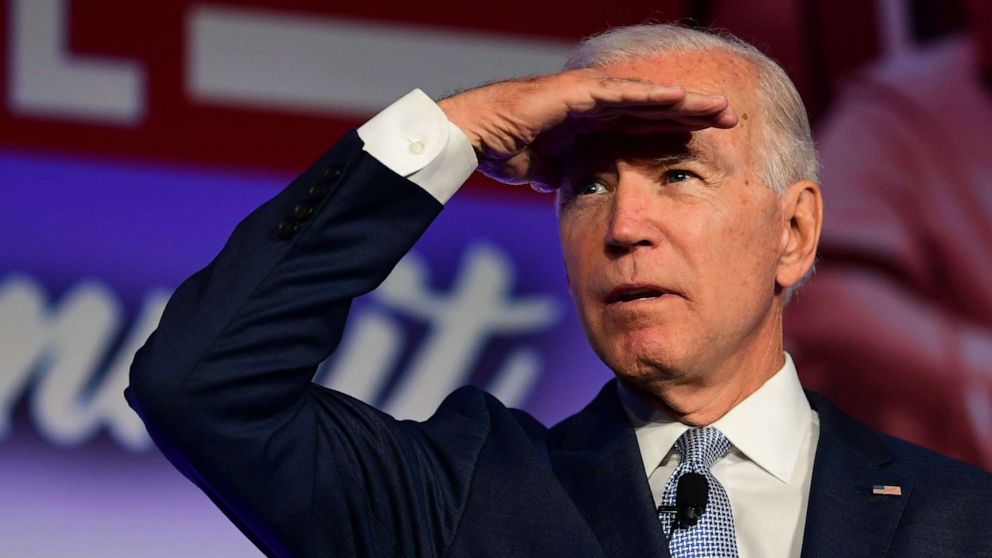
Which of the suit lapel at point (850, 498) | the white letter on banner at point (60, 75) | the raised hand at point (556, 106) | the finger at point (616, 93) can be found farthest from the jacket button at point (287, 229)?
the white letter on banner at point (60, 75)

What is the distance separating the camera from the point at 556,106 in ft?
6.04

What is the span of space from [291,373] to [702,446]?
2.12 feet

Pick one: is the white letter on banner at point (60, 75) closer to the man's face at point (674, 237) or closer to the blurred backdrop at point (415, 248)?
the blurred backdrop at point (415, 248)

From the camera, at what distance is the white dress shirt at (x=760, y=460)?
1.94 m

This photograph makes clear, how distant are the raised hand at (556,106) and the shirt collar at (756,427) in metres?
0.44

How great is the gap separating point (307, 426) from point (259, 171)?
1.65m

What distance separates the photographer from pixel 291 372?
5.55 ft

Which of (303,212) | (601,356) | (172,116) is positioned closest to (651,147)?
(601,356)

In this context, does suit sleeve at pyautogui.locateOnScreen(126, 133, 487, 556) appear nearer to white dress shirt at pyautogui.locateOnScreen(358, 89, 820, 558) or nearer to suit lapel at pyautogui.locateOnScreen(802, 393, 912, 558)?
white dress shirt at pyautogui.locateOnScreen(358, 89, 820, 558)

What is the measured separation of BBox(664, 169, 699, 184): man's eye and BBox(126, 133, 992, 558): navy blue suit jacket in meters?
0.37

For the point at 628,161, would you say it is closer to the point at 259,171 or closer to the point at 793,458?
the point at 793,458

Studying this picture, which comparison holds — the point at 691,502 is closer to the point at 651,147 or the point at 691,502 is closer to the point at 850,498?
the point at 850,498

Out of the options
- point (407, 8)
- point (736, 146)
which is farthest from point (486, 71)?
point (736, 146)

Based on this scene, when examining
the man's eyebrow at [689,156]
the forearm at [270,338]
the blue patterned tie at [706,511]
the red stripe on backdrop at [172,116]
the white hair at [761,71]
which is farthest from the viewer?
the red stripe on backdrop at [172,116]
